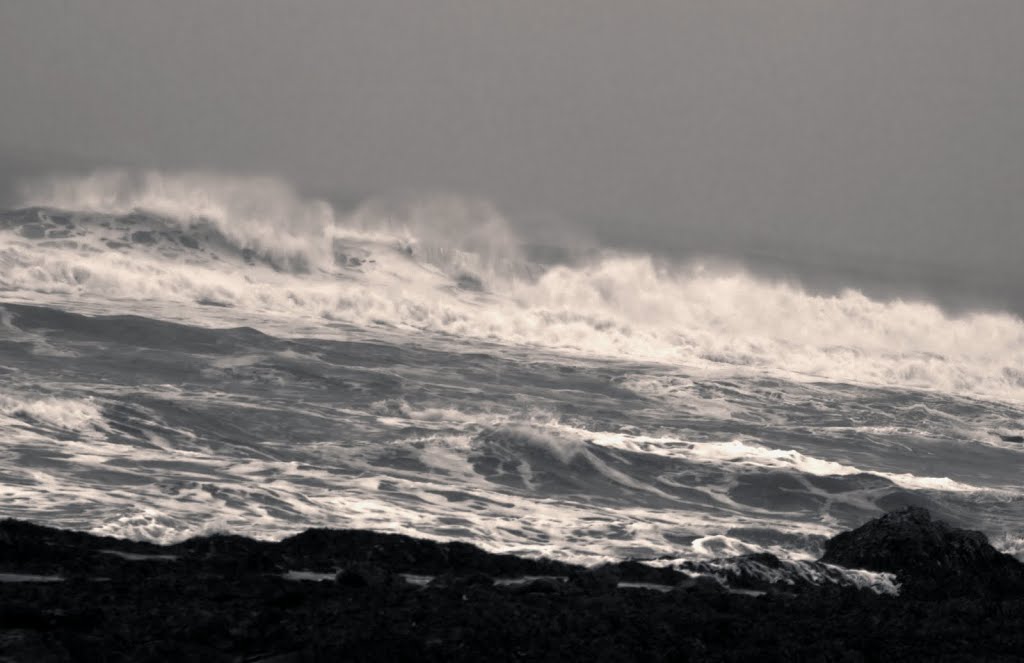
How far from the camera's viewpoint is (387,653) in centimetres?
909

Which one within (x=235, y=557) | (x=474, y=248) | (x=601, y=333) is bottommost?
(x=235, y=557)

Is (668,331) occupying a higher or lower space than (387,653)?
higher

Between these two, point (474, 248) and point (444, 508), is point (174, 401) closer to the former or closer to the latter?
point (444, 508)

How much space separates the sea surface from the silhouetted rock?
1.46 meters

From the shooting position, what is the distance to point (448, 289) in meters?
50.4

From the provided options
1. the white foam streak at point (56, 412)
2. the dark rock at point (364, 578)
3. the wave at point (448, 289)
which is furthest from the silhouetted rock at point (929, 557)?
the wave at point (448, 289)

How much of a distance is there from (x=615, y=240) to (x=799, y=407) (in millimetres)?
45129

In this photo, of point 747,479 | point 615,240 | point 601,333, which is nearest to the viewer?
point 747,479

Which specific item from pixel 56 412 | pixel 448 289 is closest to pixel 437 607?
pixel 56 412

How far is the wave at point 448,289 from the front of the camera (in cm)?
4238

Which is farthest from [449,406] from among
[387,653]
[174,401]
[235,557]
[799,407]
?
[387,653]

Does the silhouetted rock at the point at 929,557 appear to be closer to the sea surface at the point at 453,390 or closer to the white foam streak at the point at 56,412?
the sea surface at the point at 453,390

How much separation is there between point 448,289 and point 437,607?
39944mm

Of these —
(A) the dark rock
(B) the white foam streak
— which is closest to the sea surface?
(B) the white foam streak
